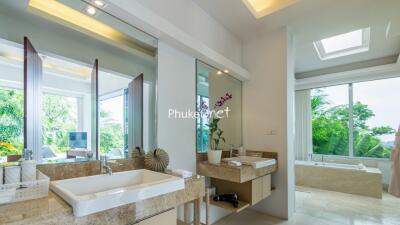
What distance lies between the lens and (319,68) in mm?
5348

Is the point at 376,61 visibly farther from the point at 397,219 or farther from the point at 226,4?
the point at 226,4

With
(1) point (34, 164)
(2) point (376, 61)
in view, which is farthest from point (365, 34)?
(1) point (34, 164)

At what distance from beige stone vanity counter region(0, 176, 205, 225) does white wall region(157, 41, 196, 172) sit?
3.05ft

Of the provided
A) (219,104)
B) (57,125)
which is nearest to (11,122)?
(57,125)

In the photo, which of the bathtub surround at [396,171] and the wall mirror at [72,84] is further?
the bathtub surround at [396,171]

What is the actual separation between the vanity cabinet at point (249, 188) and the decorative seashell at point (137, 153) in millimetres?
1345

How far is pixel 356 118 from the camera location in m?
5.14

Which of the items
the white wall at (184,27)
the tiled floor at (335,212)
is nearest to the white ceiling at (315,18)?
the white wall at (184,27)

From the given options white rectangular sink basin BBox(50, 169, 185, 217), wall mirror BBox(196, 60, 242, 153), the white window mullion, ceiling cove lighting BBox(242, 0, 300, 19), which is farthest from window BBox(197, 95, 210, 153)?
the white window mullion

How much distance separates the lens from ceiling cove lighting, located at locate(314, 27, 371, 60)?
13.1 feet

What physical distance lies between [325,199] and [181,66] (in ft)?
12.1

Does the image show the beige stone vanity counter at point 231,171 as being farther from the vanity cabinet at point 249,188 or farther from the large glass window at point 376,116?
the large glass window at point 376,116

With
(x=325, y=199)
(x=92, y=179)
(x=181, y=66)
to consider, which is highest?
(x=181, y=66)

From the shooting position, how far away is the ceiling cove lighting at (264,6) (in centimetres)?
280
